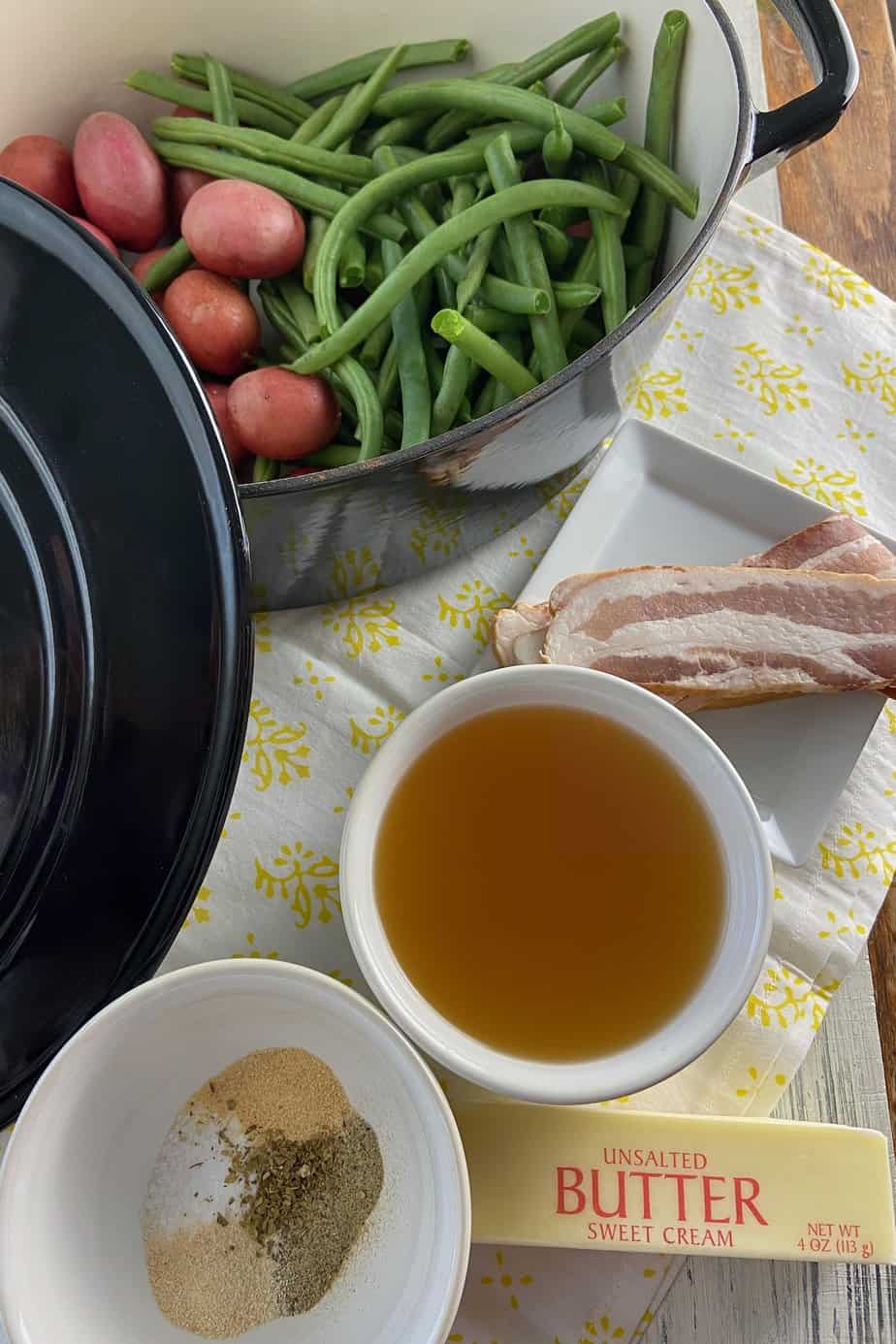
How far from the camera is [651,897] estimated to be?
645mm

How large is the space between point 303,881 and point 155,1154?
20 cm

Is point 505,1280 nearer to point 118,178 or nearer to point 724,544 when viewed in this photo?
point 724,544

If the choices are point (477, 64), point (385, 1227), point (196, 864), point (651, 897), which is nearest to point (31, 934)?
point (196, 864)

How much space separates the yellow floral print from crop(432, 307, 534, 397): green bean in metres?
0.25

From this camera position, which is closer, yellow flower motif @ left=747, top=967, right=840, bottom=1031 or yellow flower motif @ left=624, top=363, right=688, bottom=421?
yellow flower motif @ left=747, top=967, right=840, bottom=1031

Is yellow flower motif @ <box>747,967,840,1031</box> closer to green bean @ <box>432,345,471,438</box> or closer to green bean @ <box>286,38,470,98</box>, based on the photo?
green bean @ <box>432,345,471,438</box>

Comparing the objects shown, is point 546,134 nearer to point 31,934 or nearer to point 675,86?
point 675,86

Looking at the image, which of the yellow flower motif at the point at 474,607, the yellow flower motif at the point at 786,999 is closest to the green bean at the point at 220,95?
the yellow flower motif at the point at 474,607

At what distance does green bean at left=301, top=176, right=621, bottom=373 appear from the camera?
708mm

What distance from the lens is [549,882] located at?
2.13 feet

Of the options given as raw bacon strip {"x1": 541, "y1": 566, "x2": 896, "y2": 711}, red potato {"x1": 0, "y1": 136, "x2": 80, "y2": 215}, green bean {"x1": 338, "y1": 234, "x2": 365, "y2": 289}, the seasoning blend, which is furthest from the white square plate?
red potato {"x1": 0, "y1": 136, "x2": 80, "y2": 215}

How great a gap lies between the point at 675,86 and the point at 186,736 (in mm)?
630

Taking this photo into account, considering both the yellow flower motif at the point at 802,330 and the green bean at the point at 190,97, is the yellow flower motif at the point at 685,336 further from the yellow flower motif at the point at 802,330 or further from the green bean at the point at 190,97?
the green bean at the point at 190,97

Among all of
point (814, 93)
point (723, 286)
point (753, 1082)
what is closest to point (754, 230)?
point (723, 286)
